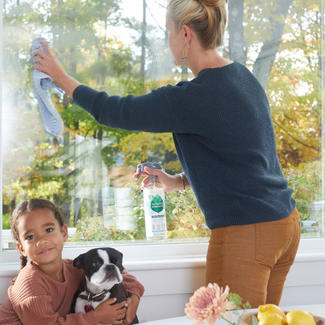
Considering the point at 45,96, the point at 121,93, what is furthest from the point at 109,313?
the point at 121,93

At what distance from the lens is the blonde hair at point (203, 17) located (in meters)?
1.32

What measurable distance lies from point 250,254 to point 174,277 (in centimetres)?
47

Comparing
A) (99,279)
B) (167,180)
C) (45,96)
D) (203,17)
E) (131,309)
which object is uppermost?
(203,17)

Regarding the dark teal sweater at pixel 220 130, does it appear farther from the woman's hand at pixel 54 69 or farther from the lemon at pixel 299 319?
the lemon at pixel 299 319

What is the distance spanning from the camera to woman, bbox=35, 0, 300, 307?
1266 millimetres

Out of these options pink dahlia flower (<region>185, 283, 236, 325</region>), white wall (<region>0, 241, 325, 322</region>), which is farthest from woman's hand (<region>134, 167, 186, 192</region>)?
pink dahlia flower (<region>185, 283, 236, 325</region>)

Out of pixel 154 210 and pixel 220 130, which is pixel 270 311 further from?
pixel 154 210

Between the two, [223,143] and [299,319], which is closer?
[299,319]

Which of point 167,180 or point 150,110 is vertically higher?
point 150,110

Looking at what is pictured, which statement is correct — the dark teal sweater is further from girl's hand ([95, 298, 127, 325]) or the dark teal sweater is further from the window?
the window

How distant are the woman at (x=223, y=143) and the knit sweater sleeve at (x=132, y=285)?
282 millimetres

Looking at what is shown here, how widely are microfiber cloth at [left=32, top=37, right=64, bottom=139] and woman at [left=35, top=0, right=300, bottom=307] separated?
19 centimetres

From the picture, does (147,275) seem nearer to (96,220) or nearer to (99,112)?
(96,220)

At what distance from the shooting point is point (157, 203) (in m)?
1.81
